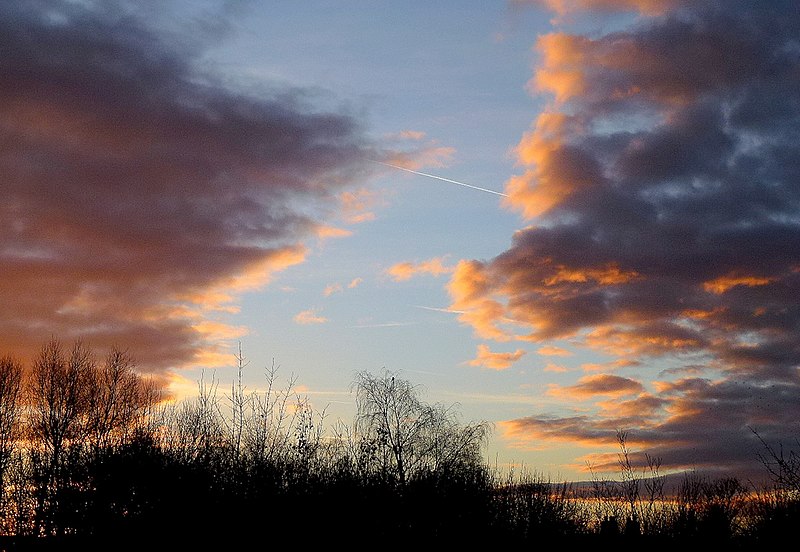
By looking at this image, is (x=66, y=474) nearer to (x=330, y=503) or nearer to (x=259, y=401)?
(x=259, y=401)

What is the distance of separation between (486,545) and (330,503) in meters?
8.17

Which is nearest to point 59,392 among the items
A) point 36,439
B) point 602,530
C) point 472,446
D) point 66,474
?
point 36,439

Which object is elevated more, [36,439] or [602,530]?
[36,439]

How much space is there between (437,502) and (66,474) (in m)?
14.6

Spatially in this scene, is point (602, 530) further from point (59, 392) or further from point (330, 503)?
point (59, 392)

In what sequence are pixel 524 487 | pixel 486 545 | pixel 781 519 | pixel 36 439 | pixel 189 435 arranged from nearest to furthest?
pixel 781 519, pixel 189 435, pixel 486 545, pixel 524 487, pixel 36 439

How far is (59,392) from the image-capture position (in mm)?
50406

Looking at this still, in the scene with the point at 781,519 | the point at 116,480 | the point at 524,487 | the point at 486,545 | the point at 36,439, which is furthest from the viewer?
the point at 36,439

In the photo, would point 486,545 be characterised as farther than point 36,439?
No

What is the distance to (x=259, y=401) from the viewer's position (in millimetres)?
31422

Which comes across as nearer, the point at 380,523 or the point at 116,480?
the point at 116,480

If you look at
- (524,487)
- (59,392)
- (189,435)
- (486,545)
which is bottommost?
(486,545)

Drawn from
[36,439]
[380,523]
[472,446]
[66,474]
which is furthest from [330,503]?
[36,439]

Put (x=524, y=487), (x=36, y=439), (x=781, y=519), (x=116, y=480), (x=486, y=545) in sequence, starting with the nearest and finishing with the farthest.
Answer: (x=781, y=519), (x=116, y=480), (x=486, y=545), (x=524, y=487), (x=36, y=439)
